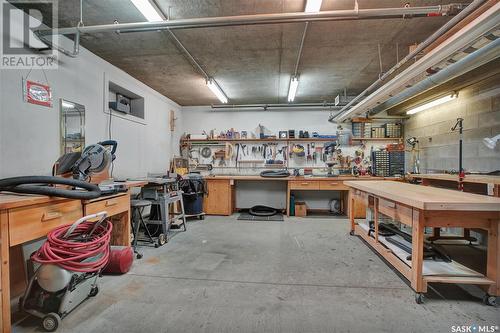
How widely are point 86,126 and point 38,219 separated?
1886 mm

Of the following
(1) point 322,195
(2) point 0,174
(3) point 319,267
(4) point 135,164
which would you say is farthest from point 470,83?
(2) point 0,174

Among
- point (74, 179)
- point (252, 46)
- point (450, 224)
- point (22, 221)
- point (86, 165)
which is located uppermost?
point (252, 46)

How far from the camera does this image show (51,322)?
158 cm

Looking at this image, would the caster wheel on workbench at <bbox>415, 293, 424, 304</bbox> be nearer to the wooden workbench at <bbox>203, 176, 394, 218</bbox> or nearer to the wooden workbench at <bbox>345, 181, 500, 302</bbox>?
the wooden workbench at <bbox>345, 181, 500, 302</bbox>

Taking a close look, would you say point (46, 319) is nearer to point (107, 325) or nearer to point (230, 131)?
point (107, 325)

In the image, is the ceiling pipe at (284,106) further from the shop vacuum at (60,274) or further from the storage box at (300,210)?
the shop vacuum at (60,274)

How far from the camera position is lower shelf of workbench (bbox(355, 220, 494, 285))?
6.19 feet

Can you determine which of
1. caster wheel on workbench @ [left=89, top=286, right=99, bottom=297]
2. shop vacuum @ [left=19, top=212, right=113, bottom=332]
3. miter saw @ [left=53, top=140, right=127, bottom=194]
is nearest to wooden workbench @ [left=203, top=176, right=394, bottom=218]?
miter saw @ [left=53, top=140, right=127, bottom=194]

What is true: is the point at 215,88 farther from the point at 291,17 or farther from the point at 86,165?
the point at 86,165

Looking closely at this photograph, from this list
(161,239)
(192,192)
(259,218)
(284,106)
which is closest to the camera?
(161,239)

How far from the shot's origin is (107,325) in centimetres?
164

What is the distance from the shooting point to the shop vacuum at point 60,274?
62.9 inches

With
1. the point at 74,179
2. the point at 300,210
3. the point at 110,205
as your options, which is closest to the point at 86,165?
the point at 74,179

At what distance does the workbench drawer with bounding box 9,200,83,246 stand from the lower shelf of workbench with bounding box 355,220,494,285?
303 centimetres
